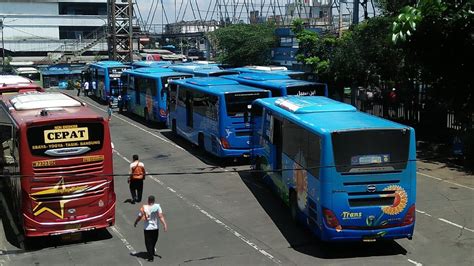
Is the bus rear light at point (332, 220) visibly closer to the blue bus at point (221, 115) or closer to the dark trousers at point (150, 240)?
the dark trousers at point (150, 240)

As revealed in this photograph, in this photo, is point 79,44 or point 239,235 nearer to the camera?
point 239,235

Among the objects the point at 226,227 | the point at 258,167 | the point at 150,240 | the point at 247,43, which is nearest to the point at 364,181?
the point at 226,227

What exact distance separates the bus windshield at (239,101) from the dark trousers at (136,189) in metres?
5.38

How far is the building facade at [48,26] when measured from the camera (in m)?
95.1

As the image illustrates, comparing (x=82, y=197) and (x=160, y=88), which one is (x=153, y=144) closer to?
(x=160, y=88)

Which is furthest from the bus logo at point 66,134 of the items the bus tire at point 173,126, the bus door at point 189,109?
the bus tire at point 173,126

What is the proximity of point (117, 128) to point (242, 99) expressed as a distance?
1280cm

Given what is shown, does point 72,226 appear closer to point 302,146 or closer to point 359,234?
point 302,146

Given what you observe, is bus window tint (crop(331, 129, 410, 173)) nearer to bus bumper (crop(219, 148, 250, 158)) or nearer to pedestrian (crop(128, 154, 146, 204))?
pedestrian (crop(128, 154, 146, 204))

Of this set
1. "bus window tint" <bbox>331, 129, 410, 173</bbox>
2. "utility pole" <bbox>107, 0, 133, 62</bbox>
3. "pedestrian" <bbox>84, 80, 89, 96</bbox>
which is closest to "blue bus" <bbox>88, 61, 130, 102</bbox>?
"pedestrian" <bbox>84, 80, 89, 96</bbox>

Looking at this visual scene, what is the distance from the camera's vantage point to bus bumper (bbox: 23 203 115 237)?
1236 centimetres

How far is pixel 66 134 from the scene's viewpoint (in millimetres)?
12375

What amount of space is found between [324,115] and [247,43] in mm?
32637

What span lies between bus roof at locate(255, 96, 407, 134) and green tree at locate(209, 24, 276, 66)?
28638 mm
